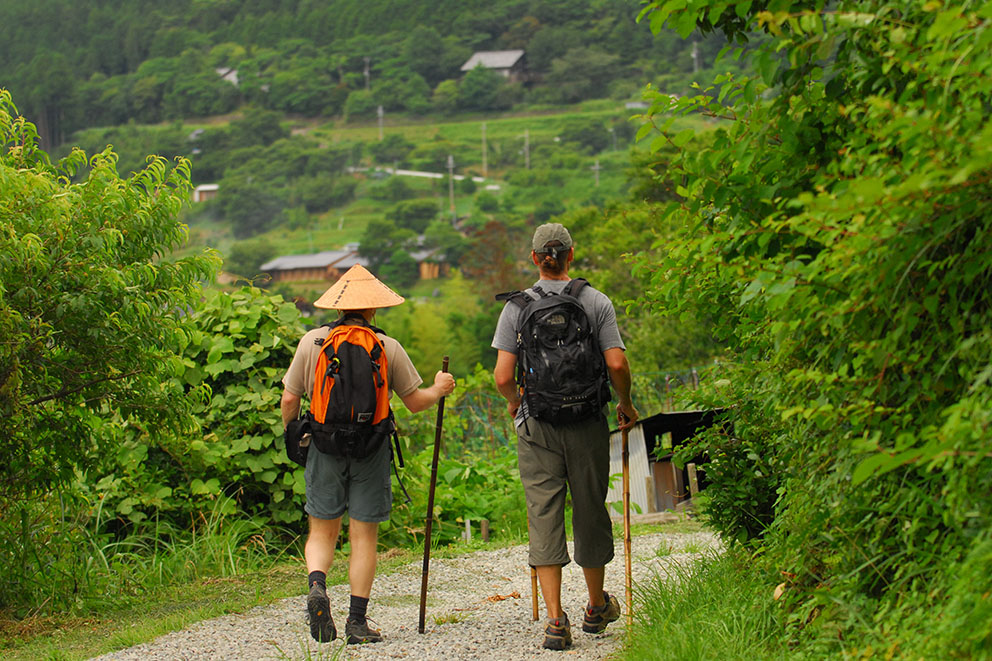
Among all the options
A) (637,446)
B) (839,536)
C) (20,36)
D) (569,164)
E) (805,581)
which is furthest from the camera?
(20,36)

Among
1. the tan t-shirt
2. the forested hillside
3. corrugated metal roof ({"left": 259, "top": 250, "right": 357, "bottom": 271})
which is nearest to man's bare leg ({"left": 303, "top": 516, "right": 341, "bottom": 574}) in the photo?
the tan t-shirt

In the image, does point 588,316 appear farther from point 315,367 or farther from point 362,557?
point 362,557

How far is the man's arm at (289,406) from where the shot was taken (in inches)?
232

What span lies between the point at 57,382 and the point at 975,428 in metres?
5.52

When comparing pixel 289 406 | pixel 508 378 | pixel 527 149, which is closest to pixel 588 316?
pixel 508 378

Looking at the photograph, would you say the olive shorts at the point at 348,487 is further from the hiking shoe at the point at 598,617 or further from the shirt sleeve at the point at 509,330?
the hiking shoe at the point at 598,617

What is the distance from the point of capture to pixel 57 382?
22.2ft

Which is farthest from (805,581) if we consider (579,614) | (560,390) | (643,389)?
(643,389)

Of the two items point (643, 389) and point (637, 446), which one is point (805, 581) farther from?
point (643, 389)

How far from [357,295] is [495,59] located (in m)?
181

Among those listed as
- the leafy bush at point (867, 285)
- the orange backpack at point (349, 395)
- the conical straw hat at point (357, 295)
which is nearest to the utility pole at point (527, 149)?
the conical straw hat at point (357, 295)

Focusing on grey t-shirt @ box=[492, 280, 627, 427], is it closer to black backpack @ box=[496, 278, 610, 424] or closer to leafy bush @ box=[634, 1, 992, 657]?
black backpack @ box=[496, 278, 610, 424]

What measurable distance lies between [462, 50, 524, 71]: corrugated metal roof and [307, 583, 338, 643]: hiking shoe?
17704cm

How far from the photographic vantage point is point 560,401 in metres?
5.33
